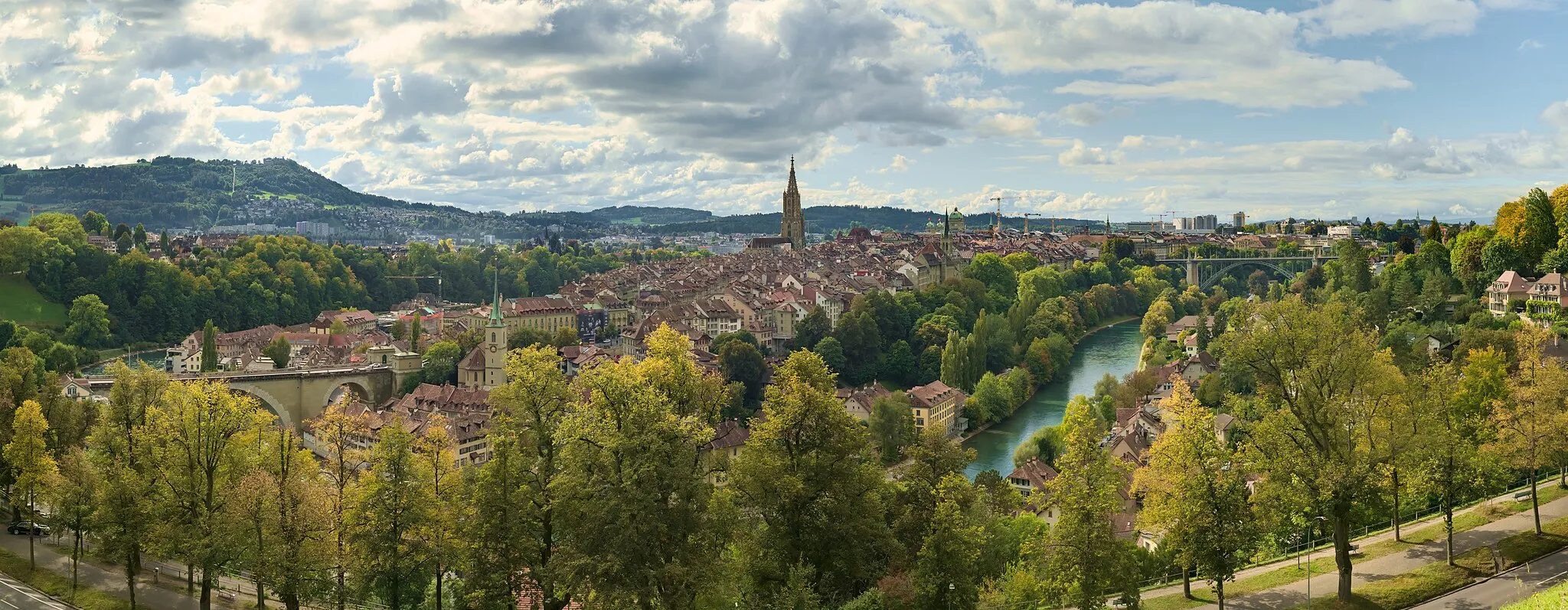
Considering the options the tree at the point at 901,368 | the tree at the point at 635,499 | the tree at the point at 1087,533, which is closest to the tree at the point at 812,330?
the tree at the point at 901,368

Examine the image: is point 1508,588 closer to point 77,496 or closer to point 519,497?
point 519,497

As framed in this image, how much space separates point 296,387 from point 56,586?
22394 mm

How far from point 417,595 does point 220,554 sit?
10.3 ft

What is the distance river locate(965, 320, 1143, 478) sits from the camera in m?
40.3

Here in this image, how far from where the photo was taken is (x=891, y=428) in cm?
3662

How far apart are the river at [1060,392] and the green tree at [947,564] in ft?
41.2

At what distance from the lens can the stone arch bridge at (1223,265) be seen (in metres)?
90.8

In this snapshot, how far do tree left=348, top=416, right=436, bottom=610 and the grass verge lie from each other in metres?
6.06

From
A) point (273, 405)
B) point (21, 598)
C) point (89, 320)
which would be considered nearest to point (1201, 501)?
point (21, 598)

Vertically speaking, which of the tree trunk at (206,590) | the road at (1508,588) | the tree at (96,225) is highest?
the tree at (96,225)

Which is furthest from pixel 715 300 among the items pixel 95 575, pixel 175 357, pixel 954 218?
pixel 954 218

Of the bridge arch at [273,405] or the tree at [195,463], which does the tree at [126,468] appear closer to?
the tree at [195,463]

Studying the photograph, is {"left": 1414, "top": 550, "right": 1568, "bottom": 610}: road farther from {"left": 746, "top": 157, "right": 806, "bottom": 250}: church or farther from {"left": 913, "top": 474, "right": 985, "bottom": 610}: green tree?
{"left": 746, "top": 157, "right": 806, "bottom": 250}: church

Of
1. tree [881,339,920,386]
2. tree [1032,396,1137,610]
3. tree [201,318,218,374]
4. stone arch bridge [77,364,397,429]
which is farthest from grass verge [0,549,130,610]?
tree [881,339,920,386]
